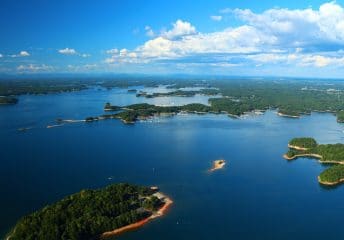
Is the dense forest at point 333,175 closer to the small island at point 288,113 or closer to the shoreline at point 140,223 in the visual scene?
the shoreline at point 140,223

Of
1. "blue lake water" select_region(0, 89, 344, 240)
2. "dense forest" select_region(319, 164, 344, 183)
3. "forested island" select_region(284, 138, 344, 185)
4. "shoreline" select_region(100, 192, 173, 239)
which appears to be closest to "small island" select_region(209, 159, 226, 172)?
"blue lake water" select_region(0, 89, 344, 240)

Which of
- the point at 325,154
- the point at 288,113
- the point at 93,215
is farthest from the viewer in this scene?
the point at 288,113

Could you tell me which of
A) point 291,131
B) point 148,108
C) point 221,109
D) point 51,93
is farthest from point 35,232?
point 51,93

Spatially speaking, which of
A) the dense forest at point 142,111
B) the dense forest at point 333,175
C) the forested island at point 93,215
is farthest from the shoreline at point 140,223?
the dense forest at point 142,111

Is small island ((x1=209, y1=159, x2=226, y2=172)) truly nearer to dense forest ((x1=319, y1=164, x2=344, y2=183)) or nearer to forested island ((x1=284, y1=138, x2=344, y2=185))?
forested island ((x1=284, y1=138, x2=344, y2=185))

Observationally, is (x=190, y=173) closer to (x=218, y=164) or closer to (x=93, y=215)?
(x=218, y=164)

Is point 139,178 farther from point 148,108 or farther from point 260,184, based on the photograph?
point 148,108

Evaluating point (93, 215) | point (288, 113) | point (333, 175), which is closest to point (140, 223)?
point (93, 215)
